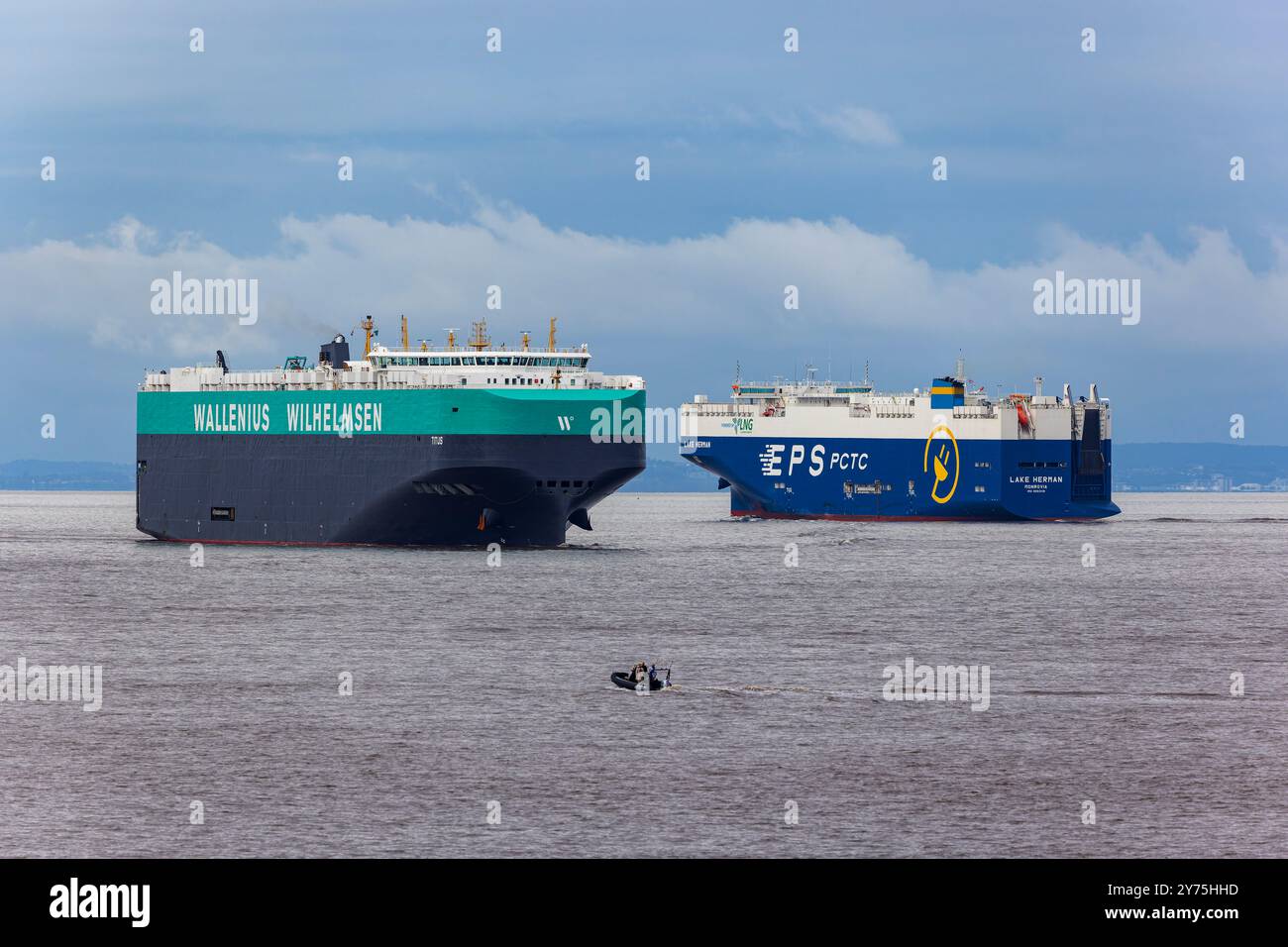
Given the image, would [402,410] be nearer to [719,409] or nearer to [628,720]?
[628,720]

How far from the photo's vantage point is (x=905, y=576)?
71250mm

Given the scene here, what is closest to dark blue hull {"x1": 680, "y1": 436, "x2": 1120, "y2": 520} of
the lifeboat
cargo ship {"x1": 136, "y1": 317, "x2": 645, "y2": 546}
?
the lifeboat

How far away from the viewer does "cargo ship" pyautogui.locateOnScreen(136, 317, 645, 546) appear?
65250 millimetres

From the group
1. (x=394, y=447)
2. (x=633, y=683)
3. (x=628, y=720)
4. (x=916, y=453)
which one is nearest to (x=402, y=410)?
(x=394, y=447)

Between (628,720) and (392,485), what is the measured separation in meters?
35.7

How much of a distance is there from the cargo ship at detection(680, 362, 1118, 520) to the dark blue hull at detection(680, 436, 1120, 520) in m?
0.06

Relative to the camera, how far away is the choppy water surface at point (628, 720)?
83.5ft

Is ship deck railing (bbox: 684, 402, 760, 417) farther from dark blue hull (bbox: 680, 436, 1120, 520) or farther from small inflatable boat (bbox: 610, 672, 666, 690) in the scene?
small inflatable boat (bbox: 610, 672, 666, 690)

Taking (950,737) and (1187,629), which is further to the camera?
(1187,629)

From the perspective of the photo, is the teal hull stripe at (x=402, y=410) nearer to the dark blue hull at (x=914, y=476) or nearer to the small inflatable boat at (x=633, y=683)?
the small inflatable boat at (x=633, y=683)
